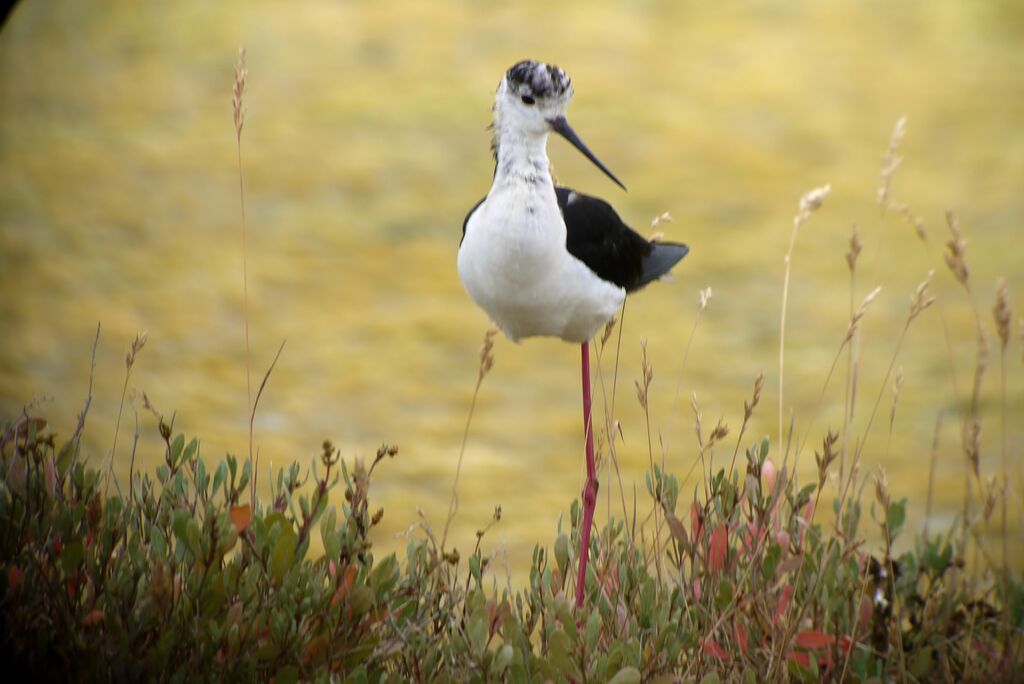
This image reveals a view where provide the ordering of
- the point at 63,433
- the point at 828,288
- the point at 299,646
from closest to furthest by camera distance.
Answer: the point at 299,646 < the point at 63,433 < the point at 828,288

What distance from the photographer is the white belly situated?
241 centimetres

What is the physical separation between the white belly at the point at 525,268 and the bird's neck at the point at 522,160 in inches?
0.8

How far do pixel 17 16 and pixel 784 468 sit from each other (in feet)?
6.04

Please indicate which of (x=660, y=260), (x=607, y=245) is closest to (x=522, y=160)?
(x=607, y=245)

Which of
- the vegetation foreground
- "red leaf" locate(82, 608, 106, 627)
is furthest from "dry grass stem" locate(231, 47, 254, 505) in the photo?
"red leaf" locate(82, 608, 106, 627)

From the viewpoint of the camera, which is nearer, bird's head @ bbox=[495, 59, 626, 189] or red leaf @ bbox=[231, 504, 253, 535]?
red leaf @ bbox=[231, 504, 253, 535]

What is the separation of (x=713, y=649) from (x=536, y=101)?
1.08 metres

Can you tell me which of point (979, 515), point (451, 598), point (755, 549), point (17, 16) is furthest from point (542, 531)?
point (17, 16)

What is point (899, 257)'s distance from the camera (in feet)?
10.0

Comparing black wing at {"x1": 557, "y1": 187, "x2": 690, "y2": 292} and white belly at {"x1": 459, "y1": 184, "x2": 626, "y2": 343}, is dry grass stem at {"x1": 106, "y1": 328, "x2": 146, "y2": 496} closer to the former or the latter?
white belly at {"x1": 459, "y1": 184, "x2": 626, "y2": 343}

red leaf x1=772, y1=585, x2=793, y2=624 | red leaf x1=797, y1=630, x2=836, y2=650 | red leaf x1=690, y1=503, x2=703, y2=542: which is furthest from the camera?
red leaf x1=690, y1=503, x2=703, y2=542

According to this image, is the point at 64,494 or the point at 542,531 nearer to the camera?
the point at 64,494

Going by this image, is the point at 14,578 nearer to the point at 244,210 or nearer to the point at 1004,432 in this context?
the point at 244,210

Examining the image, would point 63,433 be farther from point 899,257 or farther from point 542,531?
point 899,257
